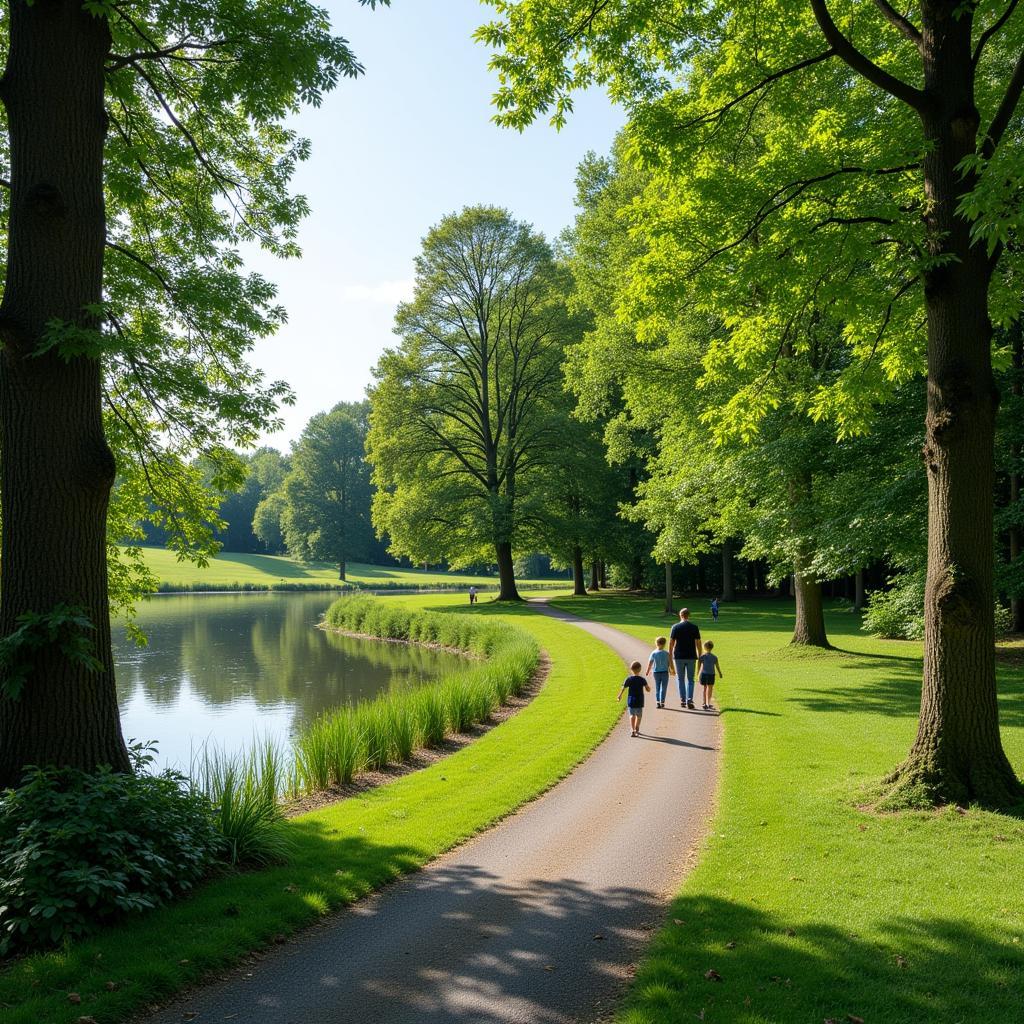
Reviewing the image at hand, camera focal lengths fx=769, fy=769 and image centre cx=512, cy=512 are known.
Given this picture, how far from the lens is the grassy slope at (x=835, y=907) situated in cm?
465

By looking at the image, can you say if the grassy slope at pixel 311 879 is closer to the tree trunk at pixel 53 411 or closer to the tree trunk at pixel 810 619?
the tree trunk at pixel 53 411

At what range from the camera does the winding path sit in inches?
188

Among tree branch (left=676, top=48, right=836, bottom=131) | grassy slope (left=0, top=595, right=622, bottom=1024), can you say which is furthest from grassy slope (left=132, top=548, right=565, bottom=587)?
tree branch (left=676, top=48, right=836, bottom=131)

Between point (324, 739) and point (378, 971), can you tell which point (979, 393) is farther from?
point (324, 739)

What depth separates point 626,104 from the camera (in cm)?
1012

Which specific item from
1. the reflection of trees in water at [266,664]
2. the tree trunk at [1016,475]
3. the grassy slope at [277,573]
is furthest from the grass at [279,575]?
the tree trunk at [1016,475]

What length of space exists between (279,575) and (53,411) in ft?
267

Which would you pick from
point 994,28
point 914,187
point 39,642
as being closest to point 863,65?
point 994,28

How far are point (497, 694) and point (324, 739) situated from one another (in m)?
5.97

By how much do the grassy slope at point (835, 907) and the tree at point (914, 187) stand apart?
1.14 m

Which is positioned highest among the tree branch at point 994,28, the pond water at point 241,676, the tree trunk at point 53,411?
the tree branch at point 994,28

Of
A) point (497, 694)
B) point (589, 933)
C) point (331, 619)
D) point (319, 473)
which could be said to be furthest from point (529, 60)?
point (319, 473)

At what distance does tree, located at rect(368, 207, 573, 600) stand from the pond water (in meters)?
9.34

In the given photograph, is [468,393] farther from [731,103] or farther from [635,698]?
[731,103]
